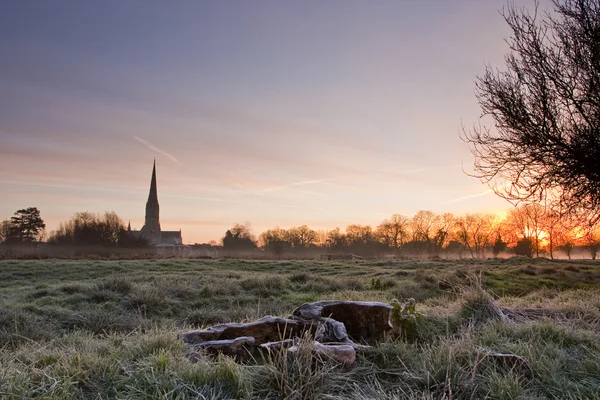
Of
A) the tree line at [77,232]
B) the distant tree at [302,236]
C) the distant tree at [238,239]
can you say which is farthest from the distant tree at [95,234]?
the distant tree at [302,236]

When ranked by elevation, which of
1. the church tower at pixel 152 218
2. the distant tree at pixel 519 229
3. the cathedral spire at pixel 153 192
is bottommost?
the distant tree at pixel 519 229

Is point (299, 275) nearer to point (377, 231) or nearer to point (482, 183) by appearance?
point (482, 183)

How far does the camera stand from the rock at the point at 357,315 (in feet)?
17.0

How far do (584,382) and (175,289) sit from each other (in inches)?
443

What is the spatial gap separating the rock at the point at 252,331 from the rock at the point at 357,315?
1.18 feet

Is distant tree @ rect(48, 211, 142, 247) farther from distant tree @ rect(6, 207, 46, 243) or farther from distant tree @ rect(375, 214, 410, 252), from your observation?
distant tree @ rect(375, 214, 410, 252)

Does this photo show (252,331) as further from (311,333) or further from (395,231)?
(395,231)

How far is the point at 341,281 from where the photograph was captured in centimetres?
1565

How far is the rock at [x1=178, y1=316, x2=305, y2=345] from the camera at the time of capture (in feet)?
14.8

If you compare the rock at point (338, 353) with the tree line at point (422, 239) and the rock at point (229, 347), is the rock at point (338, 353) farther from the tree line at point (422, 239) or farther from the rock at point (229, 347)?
the tree line at point (422, 239)

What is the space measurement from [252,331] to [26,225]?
79212 millimetres

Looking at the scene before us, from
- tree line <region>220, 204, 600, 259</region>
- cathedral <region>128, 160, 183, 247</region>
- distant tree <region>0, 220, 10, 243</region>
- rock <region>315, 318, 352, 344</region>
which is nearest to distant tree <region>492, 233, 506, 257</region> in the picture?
tree line <region>220, 204, 600, 259</region>

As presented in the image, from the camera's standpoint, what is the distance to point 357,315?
5.34 m

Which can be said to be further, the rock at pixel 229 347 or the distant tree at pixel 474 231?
the distant tree at pixel 474 231
